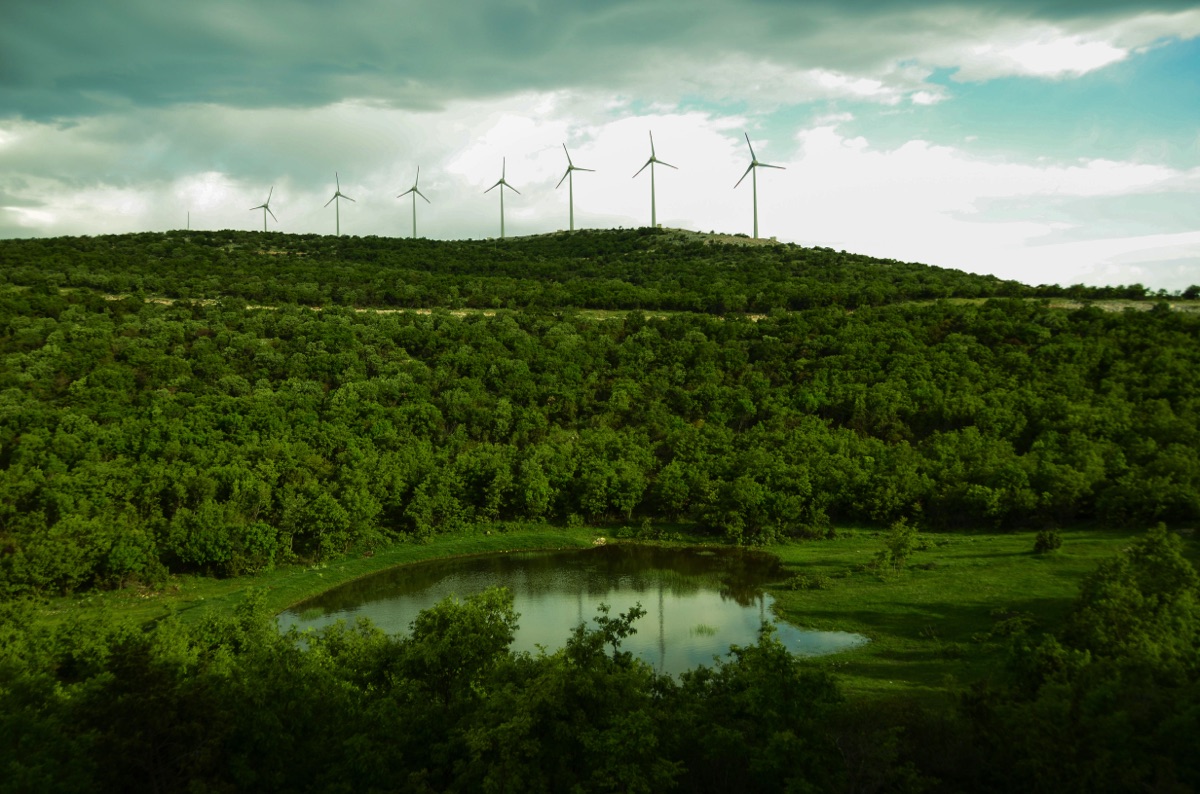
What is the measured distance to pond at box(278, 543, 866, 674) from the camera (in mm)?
43062

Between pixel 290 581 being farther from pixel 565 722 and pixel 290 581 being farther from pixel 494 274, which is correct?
pixel 494 274

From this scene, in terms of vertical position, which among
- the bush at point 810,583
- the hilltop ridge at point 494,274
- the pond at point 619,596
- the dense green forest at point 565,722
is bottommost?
the pond at point 619,596

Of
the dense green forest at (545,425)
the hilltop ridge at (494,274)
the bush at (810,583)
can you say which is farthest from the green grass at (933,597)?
the hilltop ridge at (494,274)

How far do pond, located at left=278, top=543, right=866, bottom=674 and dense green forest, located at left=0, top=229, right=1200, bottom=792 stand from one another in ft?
20.5

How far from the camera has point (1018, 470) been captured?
63938mm

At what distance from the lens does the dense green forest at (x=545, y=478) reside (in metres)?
21.6

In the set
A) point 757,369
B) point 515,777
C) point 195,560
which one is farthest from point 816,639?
point 757,369

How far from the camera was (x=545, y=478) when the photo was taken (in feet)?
232

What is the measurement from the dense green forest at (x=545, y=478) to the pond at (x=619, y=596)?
6.24 m

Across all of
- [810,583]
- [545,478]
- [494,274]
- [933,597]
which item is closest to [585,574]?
[545,478]

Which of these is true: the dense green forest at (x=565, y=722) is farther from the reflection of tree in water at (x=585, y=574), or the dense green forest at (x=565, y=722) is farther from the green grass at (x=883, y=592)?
the reflection of tree in water at (x=585, y=574)

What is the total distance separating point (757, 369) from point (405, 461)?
44.3 metres

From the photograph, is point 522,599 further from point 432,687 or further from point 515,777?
point 515,777

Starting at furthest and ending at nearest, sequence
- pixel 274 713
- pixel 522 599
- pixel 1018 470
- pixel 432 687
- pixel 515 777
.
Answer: pixel 1018 470 < pixel 522 599 < pixel 432 687 < pixel 274 713 < pixel 515 777
